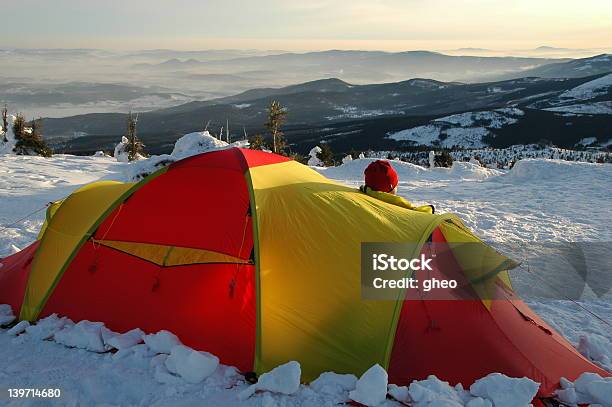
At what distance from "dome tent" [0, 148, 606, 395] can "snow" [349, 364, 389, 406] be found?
0.46 metres

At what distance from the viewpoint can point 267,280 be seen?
201 inches

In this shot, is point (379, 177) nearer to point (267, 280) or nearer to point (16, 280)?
point (267, 280)

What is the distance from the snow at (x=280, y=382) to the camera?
4.38m

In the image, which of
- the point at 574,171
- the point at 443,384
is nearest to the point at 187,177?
the point at 443,384

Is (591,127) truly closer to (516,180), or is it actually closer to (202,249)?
(516,180)

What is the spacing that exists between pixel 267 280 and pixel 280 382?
3.61 ft

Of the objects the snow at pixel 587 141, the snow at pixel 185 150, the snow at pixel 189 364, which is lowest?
the snow at pixel 587 141

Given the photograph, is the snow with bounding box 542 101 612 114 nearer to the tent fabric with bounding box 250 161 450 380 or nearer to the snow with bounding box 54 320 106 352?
the tent fabric with bounding box 250 161 450 380

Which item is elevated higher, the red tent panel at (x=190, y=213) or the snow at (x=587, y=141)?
the red tent panel at (x=190, y=213)

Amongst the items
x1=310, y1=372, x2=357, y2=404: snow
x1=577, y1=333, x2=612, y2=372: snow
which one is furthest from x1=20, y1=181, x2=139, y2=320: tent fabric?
x1=577, y1=333, x2=612, y2=372: snow

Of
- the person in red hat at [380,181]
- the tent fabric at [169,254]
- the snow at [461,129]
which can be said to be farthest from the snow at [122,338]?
the snow at [461,129]

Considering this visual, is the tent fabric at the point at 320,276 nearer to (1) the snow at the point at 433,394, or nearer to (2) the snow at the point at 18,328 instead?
(1) the snow at the point at 433,394

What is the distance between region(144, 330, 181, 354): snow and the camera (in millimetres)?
5004

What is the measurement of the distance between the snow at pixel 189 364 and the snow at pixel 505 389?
256 centimetres
